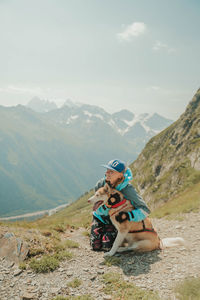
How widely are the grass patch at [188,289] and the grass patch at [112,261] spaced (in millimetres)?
2144

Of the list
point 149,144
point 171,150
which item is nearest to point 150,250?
point 171,150

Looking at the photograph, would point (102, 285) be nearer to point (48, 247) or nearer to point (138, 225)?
point (138, 225)

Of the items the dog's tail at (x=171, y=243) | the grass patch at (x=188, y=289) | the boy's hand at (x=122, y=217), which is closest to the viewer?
the grass patch at (x=188, y=289)

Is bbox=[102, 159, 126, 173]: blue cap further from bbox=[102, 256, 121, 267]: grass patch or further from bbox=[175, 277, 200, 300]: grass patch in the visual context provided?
bbox=[175, 277, 200, 300]: grass patch

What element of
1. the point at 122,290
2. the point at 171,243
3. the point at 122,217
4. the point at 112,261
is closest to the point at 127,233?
the point at 122,217

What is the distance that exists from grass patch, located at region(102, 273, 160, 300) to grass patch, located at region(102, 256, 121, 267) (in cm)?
62

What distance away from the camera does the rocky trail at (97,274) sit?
5.50 meters

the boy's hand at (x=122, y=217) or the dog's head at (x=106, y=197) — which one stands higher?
the dog's head at (x=106, y=197)

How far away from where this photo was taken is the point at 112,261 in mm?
6867

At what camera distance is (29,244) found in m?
7.55

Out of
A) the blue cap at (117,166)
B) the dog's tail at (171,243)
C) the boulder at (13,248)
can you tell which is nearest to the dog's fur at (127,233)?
the dog's tail at (171,243)

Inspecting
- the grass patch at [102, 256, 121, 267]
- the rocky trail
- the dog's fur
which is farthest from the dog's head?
Answer: the rocky trail

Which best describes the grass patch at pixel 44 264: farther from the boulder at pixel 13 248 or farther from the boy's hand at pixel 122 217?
the boy's hand at pixel 122 217

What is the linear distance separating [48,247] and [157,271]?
385cm
